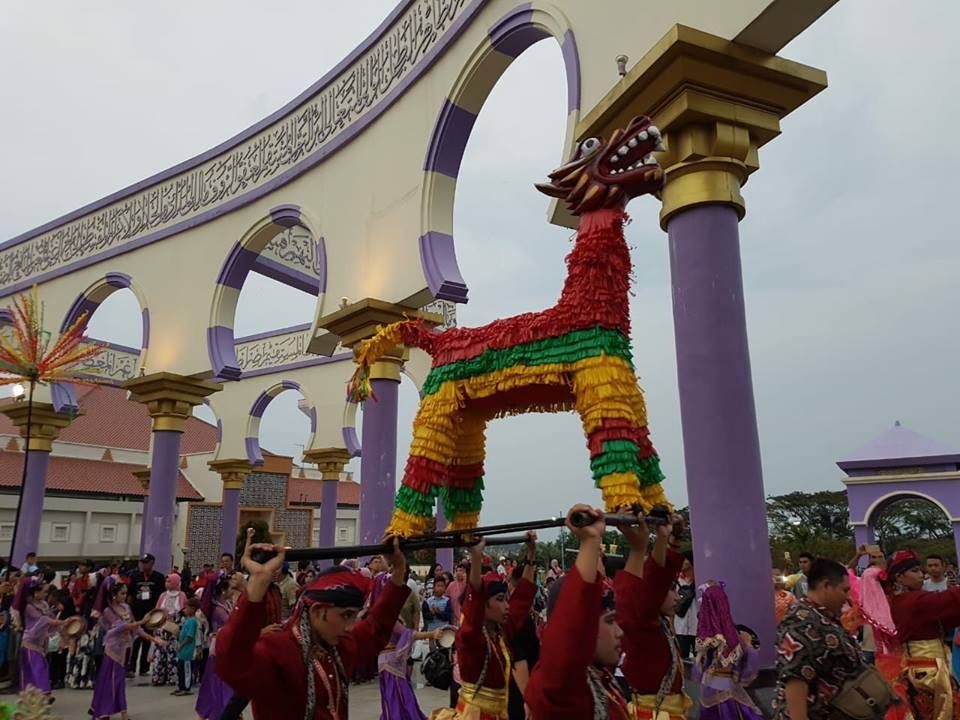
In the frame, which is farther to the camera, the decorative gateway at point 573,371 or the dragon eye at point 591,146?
the dragon eye at point 591,146

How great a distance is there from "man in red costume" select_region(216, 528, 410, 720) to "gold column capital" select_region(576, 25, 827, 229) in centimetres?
294

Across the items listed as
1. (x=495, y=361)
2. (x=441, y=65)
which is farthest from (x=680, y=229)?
(x=441, y=65)

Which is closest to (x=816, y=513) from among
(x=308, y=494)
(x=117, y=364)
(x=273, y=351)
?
(x=308, y=494)

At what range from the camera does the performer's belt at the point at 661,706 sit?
3129mm

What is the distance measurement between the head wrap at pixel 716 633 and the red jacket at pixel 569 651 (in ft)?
7.12

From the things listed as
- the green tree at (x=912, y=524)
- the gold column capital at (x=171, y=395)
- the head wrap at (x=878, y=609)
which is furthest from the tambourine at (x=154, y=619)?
the green tree at (x=912, y=524)

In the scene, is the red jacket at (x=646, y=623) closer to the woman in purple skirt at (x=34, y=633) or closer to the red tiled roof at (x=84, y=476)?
the woman in purple skirt at (x=34, y=633)

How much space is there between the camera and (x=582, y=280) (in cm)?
373

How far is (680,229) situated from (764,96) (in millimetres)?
965

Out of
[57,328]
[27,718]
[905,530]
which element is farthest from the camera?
[905,530]

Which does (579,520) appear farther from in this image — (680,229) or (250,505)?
(250,505)

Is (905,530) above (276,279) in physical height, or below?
below

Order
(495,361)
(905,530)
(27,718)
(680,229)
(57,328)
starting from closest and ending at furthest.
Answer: (27,718)
(495,361)
(680,229)
(57,328)
(905,530)

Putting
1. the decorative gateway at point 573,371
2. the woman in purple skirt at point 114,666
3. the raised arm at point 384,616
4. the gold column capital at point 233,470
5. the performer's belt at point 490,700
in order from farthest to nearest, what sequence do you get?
the gold column capital at point 233,470 < the woman in purple skirt at point 114,666 < the performer's belt at point 490,700 < the decorative gateway at point 573,371 < the raised arm at point 384,616
